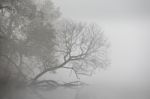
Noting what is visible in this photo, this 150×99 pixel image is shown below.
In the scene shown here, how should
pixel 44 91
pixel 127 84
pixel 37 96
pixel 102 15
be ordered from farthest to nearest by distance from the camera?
pixel 102 15, pixel 127 84, pixel 44 91, pixel 37 96

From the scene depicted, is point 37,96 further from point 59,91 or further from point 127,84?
point 127,84

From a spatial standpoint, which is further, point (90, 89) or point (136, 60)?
point (136, 60)

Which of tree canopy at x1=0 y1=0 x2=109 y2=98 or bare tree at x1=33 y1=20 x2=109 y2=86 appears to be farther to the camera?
bare tree at x1=33 y1=20 x2=109 y2=86

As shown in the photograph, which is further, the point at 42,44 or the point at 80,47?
the point at 80,47

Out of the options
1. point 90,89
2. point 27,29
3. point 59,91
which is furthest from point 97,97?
point 27,29

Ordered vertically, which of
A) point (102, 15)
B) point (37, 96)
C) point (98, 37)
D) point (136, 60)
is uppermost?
point (102, 15)

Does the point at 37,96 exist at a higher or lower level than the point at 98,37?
lower

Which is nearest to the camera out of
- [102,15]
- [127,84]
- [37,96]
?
[37,96]

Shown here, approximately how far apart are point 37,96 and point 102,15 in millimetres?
1101

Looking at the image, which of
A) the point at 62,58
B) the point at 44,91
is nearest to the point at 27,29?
the point at 62,58

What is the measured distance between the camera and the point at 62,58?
7.86 feet

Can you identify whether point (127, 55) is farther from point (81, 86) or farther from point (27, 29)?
point (27, 29)

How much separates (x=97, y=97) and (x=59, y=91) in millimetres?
370

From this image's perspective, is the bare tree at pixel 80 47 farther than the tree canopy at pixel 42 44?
Yes
